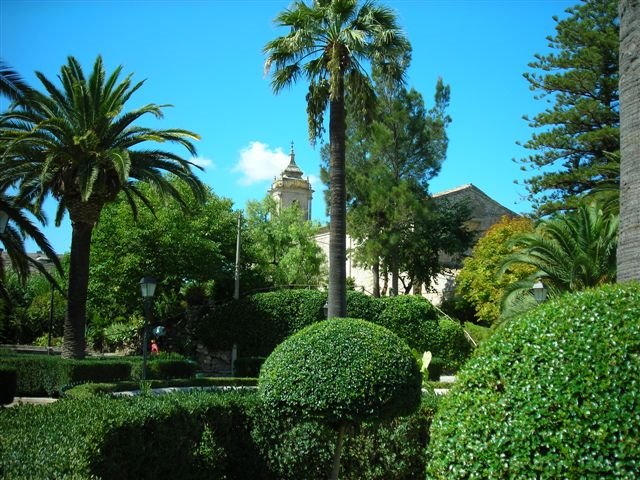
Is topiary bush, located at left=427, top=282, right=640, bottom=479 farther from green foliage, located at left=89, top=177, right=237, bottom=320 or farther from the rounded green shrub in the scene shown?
green foliage, located at left=89, top=177, right=237, bottom=320

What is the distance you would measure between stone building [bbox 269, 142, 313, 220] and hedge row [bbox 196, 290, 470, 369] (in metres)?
40.5

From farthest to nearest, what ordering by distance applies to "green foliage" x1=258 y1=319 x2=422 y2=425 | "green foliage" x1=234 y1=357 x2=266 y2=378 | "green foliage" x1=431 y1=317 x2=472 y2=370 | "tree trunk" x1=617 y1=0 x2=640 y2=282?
"green foliage" x1=431 y1=317 x2=472 y2=370, "green foliage" x1=234 y1=357 x2=266 y2=378, "green foliage" x1=258 y1=319 x2=422 y2=425, "tree trunk" x1=617 y1=0 x2=640 y2=282

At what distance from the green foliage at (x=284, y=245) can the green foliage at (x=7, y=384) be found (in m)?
23.0

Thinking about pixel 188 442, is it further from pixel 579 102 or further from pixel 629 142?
pixel 579 102

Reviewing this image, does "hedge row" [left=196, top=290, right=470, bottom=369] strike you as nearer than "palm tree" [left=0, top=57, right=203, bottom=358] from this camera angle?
No

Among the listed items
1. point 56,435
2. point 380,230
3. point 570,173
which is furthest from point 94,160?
point 570,173

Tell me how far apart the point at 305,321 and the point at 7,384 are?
46.4ft

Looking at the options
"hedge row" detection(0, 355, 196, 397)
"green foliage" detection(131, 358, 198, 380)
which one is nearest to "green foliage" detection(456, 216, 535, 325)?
"green foliage" detection(131, 358, 198, 380)

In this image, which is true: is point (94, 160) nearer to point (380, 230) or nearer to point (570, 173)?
point (380, 230)

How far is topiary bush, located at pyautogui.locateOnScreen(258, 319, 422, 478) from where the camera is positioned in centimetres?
666

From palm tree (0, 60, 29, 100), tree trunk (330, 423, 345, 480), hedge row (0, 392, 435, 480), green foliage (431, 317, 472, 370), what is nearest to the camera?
hedge row (0, 392, 435, 480)

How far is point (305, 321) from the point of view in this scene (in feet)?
88.7

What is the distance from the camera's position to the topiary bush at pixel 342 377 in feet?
21.9

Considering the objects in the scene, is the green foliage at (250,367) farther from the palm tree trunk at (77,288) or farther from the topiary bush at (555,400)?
the topiary bush at (555,400)
